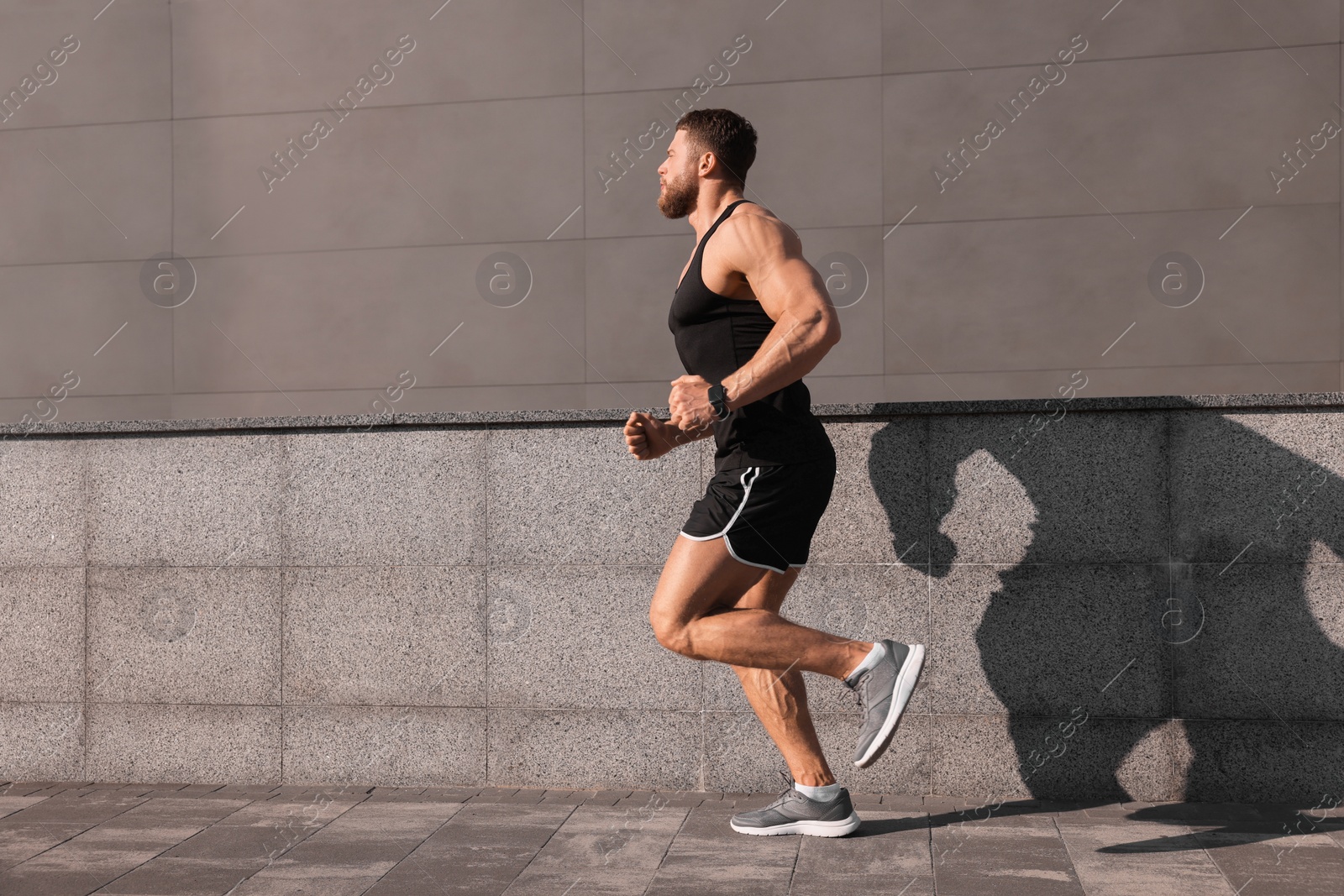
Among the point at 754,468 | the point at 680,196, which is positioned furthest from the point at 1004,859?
the point at 680,196

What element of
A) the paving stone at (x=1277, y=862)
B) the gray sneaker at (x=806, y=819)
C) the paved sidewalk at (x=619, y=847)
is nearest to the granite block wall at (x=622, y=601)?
the paved sidewalk at (x=619, y=847)

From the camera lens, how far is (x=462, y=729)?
16.1 feet

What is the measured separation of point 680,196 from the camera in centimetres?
405

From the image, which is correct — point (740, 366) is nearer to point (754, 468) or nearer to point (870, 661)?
point (754, 468)

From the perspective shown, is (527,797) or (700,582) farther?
(527,797)

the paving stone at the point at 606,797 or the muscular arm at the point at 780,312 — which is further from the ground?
the muscular arm at the point at 780,312

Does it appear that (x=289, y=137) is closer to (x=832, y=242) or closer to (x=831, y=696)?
(x=832, y=242)

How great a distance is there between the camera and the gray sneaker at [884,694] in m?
3.60

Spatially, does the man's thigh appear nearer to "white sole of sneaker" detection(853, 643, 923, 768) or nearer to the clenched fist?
the clenched fist

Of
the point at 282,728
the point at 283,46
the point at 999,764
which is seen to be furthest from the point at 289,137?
the point at 999,764

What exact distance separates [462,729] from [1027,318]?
206 inches

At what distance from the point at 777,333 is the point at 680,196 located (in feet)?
2.74

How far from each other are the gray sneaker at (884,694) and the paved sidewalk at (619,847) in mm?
383

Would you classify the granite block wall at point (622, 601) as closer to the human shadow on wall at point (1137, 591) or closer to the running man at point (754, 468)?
the human shadow on wall at point (1137, 591)
